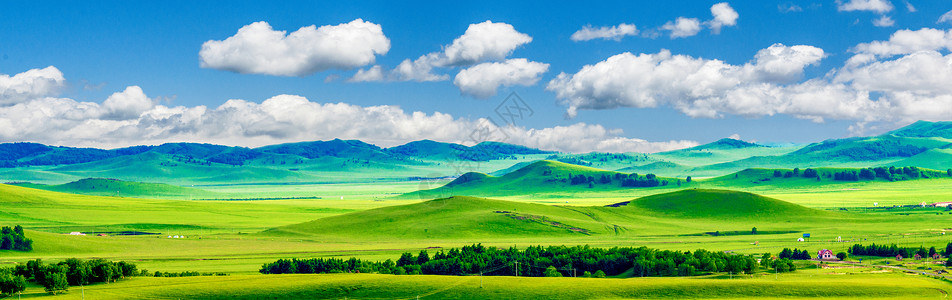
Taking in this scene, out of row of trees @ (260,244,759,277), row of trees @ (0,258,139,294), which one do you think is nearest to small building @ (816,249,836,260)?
row of trees @ (260,244,759,277)

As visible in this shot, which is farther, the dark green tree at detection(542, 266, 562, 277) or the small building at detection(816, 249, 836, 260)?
the small building at detection(816, 249, 836, 260)

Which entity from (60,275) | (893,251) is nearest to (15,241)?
(60,275)

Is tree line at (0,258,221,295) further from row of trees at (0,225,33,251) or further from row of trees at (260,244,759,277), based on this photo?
row of trees at (0,225,33,251)

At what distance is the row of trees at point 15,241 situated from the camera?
552ft

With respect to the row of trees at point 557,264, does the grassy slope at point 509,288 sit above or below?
below

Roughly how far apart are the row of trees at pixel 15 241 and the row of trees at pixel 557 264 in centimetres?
7075

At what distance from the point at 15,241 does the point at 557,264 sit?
378 feet

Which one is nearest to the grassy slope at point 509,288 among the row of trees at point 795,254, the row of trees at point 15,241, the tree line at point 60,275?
the tree line at point 60,275

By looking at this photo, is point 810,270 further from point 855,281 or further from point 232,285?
point 232,285

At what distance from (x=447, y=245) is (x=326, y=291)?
A: 3017 inches

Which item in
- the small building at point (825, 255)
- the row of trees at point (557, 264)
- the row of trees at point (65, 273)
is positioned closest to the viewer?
the row of trees at point (65, 273)

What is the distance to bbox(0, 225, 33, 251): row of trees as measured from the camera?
168113 mm

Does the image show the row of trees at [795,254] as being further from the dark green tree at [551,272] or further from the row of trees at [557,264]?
the dark green tree at [551,272]

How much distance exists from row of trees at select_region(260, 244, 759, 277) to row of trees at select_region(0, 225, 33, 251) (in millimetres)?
70748
